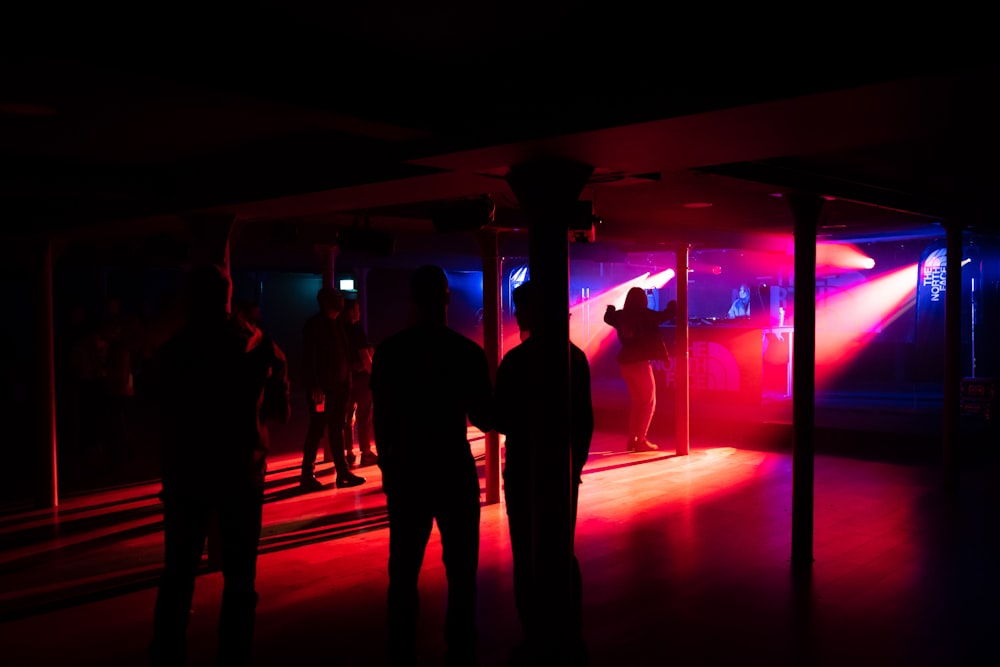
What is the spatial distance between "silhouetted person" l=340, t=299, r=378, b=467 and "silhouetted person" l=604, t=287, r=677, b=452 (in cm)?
268

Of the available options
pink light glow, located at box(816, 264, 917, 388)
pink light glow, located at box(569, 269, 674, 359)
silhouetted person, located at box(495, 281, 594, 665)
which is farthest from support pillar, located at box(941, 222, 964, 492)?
pink light glow, located at box(569, 269, 674, 359)

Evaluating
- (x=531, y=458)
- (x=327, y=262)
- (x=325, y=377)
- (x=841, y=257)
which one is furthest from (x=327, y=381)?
(x=841, y=257)

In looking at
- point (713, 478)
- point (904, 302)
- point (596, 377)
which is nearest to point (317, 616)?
point (713, 478)

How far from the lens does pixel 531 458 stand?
11.1 ft

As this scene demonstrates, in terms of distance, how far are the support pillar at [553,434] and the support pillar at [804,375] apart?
76.6 inches

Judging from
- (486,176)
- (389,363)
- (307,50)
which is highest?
(307,50)

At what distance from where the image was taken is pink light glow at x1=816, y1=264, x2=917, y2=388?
47.8ft

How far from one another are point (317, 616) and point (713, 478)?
4441 millimetres

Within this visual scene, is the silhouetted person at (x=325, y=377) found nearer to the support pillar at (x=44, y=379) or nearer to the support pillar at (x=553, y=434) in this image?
the support pillar at (x=44, y=379)

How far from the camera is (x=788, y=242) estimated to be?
10406 mm

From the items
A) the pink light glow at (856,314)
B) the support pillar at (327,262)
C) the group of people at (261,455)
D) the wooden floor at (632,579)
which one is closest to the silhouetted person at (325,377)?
the wooden floor at (632,579)

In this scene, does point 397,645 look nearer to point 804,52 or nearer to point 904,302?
point 804,52

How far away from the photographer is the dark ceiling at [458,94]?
2.36 metres

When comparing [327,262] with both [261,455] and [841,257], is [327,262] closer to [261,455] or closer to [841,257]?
[261,455]
